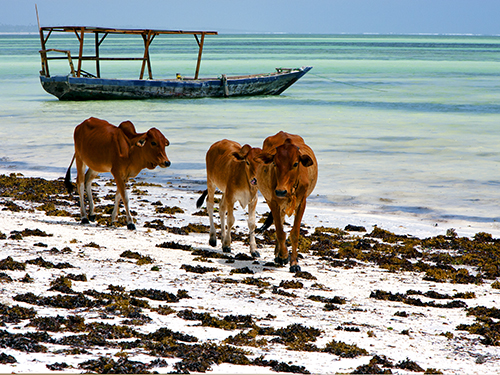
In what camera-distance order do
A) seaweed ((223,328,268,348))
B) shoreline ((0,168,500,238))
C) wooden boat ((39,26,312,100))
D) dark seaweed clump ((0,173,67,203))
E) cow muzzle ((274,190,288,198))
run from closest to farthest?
seaweed ((223,328,268,348)), cow muzzle ((274,190,288,198)), shoreline ((0,168,500,238)), dark seaweed clump ((0,173,67,203)), wooden boat ((39,26,312,100))

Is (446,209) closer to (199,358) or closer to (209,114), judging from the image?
(199,358)

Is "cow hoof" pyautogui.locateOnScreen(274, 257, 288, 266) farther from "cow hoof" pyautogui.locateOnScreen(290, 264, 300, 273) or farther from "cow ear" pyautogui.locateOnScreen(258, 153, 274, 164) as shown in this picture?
"cow ear" pyautogui.locateOnScreen(258, 153, 274, 164)

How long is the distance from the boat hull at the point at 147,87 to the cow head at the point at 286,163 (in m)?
30.5

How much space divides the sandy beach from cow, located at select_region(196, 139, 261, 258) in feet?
1.15

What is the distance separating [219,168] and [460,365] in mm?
5050

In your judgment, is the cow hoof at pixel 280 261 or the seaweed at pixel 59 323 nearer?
the seaweed at pixel 59 323

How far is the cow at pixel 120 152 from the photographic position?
10.2 meters

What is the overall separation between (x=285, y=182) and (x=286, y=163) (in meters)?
0.25

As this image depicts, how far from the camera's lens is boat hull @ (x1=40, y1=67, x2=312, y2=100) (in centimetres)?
3666

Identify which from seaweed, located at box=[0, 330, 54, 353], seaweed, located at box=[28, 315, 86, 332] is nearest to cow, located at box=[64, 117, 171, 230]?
seaweed, located at box=[28, 315, 86, 332]

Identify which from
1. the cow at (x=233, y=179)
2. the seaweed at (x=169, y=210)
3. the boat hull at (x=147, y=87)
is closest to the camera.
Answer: the cow at (x=233, y=179)

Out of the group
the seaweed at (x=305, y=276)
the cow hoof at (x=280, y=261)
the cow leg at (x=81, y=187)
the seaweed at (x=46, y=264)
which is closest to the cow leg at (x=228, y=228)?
the cow hoof at (x=280, y=261)

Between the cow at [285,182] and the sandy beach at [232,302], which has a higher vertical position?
the cow at [285,182]

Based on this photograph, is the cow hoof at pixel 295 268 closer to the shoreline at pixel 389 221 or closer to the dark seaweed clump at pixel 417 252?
the dark seaweed clump at pixel 417 252
